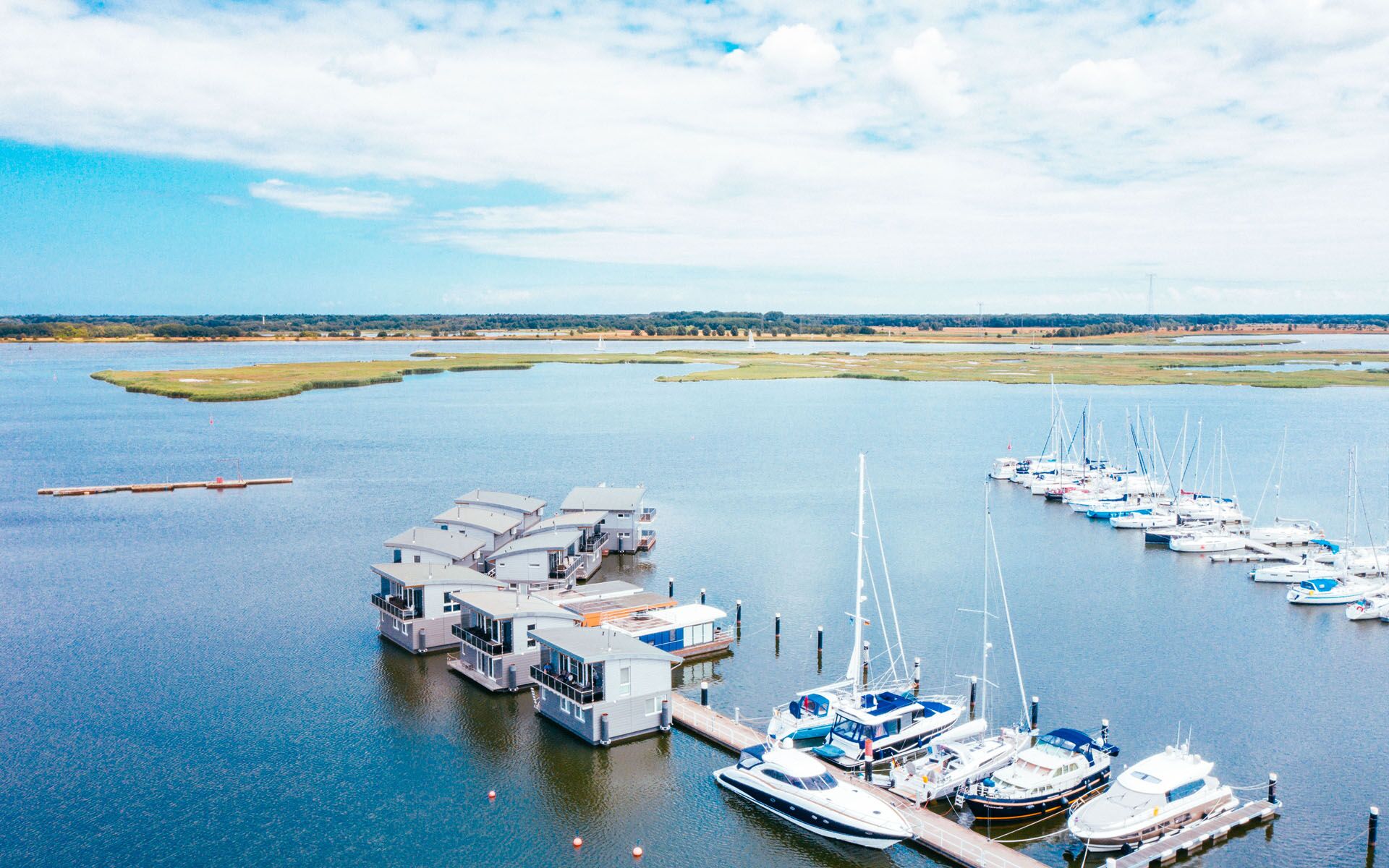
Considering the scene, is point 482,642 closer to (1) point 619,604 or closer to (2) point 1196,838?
(1) point 619,604

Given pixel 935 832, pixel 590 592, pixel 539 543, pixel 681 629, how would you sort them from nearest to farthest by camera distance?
1. pixel 935 832
2. pixel 681 629
3. pixel 590 592
4. pixel 539 543

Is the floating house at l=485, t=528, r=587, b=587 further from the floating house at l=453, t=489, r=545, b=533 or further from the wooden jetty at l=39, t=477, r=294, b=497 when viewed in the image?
the wooden jetty at l=39, t=477, r=294, b=497

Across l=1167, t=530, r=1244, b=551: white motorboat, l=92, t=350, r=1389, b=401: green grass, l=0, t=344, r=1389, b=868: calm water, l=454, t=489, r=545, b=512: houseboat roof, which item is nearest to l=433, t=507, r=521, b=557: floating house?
l=454, t=489, r=545, b=512: houseboat roof

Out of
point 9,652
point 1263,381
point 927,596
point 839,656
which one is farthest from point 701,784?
point 1263,381

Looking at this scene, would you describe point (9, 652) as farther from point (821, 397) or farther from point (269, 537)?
point (821, 397)

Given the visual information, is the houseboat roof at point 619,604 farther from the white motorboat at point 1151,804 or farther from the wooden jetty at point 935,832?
the white motorboat at point 1151,804

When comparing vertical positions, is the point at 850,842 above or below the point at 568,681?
below

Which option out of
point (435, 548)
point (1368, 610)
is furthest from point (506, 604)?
point (1368, 610)
